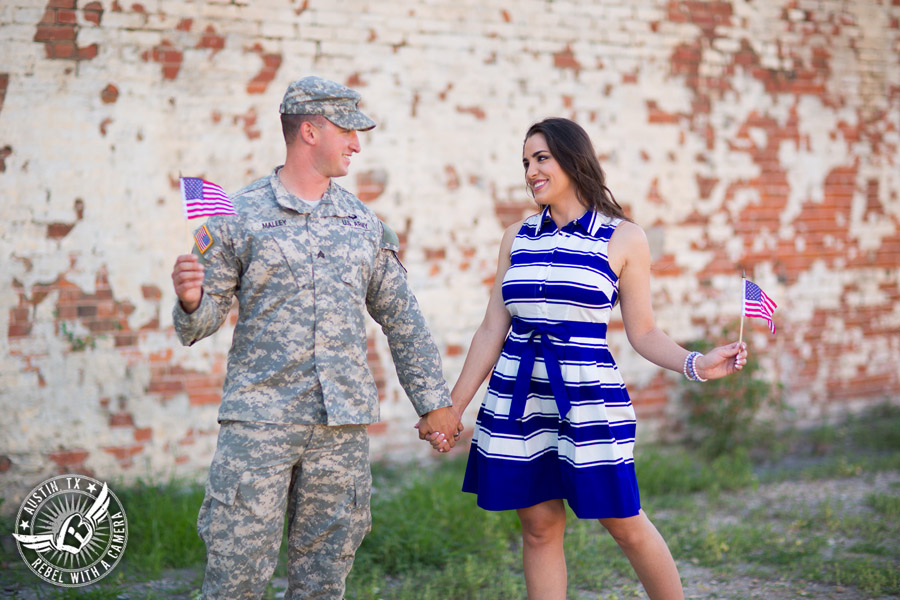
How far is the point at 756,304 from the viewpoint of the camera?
3.26m

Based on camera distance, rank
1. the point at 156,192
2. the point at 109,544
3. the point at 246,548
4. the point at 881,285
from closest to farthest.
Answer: the point at 246,548
the point at 109,544
the point at 156,192
the point at 881,285

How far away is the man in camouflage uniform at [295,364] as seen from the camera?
2709 millimetres

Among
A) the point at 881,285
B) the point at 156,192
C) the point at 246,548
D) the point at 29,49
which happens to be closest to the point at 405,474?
the point at 156,192

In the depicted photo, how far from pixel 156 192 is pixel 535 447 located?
291 cm

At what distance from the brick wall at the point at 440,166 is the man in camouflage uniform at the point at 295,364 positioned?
7.33ft

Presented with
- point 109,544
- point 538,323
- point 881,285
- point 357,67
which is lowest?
point 109,544

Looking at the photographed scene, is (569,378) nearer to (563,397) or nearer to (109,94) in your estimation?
(563,397)

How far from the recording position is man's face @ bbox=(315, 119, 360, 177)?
2.88 m

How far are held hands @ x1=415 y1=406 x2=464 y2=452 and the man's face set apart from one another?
0.97m

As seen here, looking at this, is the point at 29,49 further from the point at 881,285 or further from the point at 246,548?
the point at 881,285

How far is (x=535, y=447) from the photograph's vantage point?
312 cm

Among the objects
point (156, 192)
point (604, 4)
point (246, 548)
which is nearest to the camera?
point (246, 548)

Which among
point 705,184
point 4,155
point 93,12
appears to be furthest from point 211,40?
point 705,184

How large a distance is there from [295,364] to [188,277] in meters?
0.48
